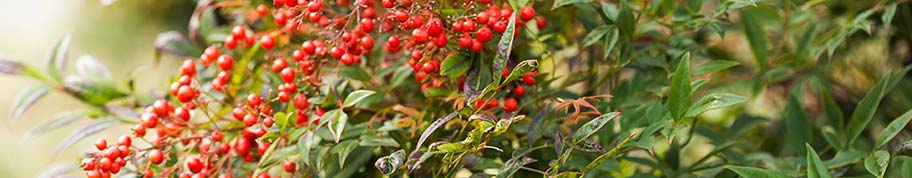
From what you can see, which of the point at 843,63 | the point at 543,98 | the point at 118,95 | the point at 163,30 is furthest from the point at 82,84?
the point at 843,63

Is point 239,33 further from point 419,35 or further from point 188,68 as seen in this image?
point 419,35

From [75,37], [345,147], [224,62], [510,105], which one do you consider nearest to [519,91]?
[510,105]

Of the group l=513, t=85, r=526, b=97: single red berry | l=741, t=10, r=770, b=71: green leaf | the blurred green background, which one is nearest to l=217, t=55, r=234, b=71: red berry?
l=513, t=85, r=526, b=97: single red berry

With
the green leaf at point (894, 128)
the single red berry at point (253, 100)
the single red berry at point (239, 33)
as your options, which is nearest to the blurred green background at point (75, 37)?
the single red berry at point (239, 33)

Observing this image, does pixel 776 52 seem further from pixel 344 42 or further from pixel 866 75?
pixel 344 42

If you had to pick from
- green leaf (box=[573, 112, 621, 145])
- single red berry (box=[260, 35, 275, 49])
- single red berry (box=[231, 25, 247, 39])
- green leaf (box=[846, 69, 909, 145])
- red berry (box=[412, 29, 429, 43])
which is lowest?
green leaf (box=[846, 69, 909, 145])

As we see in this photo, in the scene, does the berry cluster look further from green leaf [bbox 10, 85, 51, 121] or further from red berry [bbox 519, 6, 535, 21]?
green leaf [bbox 10, 85, 51, 121]

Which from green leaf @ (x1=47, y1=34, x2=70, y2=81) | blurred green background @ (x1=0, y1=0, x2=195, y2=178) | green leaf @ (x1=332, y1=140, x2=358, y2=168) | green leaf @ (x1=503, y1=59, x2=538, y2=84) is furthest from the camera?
blurred green background @ (x1=0, y1=0, x2=195, y2=178)

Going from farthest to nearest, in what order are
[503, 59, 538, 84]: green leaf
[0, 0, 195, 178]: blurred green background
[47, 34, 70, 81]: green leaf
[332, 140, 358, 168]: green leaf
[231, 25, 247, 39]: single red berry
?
[0, 0, 195, 178]: blurred green background < [47, 34, 70, 81]: green leaf < [231, 25, 247, 39]: single red berry < [332, 140, 358, 168]: green leaf < [503, 59, 538, 84]: green leaf
